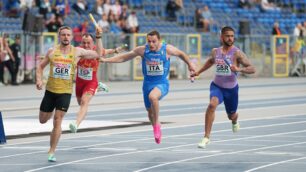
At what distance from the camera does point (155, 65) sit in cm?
1627

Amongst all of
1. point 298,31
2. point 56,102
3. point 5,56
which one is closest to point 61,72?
point 56,102

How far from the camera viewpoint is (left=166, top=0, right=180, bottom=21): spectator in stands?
43781 mm

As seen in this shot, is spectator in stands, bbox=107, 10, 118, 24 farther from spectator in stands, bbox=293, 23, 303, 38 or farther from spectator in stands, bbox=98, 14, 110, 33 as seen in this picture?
spectator in stands, bbox=293, 23, 303, 38

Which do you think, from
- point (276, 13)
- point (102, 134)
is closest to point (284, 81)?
point (276, 13)

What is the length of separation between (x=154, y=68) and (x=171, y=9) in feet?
91.3

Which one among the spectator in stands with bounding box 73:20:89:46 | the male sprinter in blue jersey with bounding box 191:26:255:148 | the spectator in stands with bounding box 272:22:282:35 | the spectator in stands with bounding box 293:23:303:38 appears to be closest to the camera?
the male sprinter in blue jersey with bounding box 191:26:255:148

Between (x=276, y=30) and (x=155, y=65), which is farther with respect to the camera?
(x=276, y=30)

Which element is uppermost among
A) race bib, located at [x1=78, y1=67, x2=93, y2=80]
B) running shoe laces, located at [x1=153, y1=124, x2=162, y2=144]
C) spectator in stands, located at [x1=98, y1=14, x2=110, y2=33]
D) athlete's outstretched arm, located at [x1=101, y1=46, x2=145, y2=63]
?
spectator in stands, located at [x1=98, y1=14, x2=110, y2=33]

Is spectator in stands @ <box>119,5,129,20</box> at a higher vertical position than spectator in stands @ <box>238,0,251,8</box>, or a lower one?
lower

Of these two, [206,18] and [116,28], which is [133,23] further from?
[206,18]

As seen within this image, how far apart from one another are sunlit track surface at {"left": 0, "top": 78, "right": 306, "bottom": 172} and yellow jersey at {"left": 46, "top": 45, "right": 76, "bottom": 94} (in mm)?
954

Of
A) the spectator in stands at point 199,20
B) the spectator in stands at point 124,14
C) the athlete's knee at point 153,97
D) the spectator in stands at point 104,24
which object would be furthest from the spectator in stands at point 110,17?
the athlete's knee at point 153,97

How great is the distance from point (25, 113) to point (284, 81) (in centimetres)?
1893

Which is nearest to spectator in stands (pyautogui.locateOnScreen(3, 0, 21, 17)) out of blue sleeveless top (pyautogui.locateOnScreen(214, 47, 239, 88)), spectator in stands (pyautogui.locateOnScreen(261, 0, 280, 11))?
spectator in stands (pyautogui.locateOnScreen(261, 0, 280, 11))
